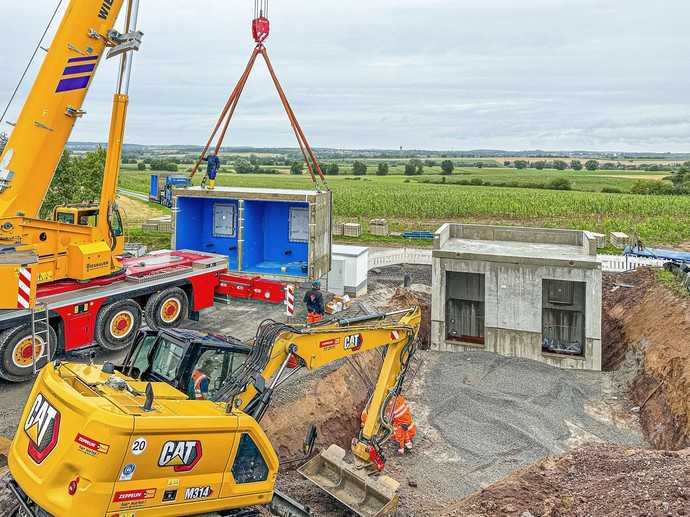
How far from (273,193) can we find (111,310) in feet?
19.8

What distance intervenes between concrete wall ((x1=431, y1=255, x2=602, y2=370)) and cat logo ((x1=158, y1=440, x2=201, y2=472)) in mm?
12702

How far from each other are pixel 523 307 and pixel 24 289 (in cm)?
1272

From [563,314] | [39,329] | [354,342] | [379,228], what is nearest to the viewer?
[354,342]

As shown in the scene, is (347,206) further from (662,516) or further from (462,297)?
(662,516)

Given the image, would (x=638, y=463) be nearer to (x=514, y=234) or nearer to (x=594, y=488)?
(x=594, y=488)

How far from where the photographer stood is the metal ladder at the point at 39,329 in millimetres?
11445

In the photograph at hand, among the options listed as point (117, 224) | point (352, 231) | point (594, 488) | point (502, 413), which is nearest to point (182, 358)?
point (594, 488)

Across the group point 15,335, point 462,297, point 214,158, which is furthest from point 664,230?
point 15,335

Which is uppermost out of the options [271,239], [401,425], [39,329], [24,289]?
[271,239]

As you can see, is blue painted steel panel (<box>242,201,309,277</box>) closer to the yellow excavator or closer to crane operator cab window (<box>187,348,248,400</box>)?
the yellow excavator

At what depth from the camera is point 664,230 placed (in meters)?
34.6

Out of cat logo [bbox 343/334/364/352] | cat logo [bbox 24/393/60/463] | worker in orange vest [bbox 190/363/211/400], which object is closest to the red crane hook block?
cat logo [bbox 343/334/364/352]

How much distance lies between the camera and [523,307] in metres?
17.5

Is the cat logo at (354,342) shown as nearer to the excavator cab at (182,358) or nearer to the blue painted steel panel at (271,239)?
the excavator cab at (182,358)
